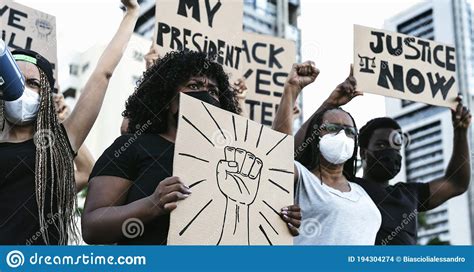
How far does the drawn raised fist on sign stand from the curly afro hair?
32 cm

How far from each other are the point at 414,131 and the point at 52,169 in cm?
8726

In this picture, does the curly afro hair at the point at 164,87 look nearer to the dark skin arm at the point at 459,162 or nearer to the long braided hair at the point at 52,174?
the long braided hair at the point at 52,174

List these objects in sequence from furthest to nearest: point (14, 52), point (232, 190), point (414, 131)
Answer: point (414, 131), point (14, 52), point (232, 190)

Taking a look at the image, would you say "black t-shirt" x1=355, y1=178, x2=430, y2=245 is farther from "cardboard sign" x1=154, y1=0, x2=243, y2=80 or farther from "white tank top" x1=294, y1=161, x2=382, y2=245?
"cardboard sign" x1=154, y1=0, x2=243, y2=80

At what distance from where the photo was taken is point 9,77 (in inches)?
98.8

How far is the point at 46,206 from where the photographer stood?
107 inches

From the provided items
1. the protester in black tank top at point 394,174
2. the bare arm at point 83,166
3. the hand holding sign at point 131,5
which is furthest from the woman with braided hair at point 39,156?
the protester in black tank top at point 394,174

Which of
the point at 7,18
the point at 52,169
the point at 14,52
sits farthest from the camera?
the point at 7,18

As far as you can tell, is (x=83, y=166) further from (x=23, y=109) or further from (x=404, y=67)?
(x=404, y=67)

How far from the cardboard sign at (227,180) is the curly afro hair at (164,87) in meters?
0.29

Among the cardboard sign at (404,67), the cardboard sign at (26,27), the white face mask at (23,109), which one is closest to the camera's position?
the white face mask at (23,109)

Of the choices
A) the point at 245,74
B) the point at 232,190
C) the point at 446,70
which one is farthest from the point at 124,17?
the point at 446,70

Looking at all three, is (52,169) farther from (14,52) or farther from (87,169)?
(87,169)

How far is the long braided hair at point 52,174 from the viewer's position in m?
2.72
